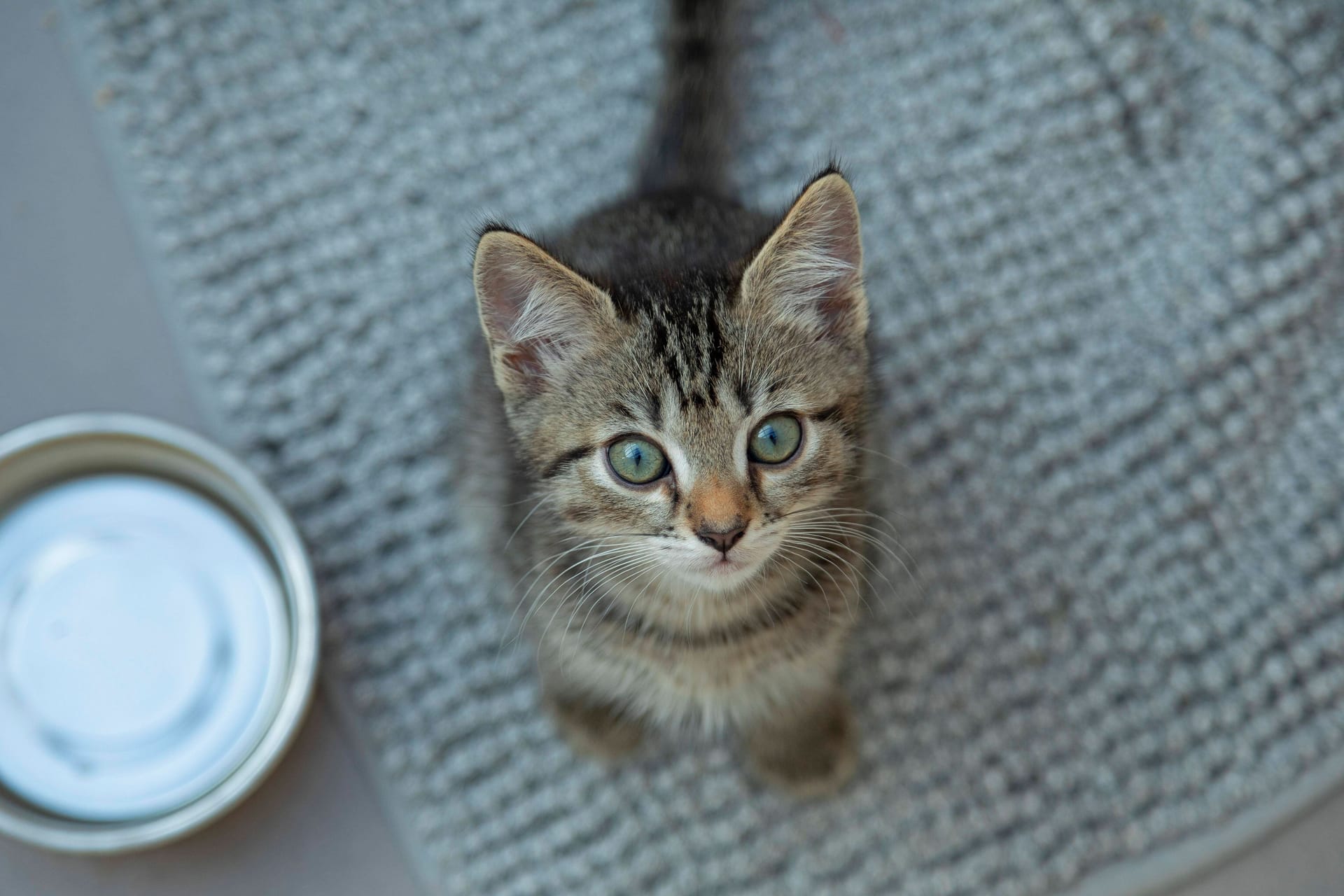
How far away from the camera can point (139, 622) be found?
1175 millimetres

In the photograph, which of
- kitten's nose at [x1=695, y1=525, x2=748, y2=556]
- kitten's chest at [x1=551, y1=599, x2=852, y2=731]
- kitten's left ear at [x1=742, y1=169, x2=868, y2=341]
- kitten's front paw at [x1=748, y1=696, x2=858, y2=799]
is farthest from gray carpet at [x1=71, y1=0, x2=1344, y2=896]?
kitten's nose at [x1=695, y1=525, x2=748, y2=556]

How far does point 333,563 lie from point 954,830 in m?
0.82

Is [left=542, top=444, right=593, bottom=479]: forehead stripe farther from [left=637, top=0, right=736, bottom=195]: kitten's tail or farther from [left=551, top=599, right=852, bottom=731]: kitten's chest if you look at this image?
[left=637, top=0, right=736, bottom=195]: kitten's tail

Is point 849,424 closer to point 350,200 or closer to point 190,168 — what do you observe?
point 350,200

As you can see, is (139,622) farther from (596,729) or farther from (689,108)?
(689,108)

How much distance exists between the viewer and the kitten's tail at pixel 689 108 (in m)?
1.23

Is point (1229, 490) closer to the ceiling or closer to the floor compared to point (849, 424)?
closer to the floor

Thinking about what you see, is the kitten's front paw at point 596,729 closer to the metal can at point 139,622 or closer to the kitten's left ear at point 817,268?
the metal can at point 139,622

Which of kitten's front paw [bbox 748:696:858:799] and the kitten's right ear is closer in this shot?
the kitten's right ear

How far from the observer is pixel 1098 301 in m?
1.33

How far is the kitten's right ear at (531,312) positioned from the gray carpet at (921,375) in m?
0.36

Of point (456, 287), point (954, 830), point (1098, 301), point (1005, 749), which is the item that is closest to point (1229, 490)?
point (1098, 301)

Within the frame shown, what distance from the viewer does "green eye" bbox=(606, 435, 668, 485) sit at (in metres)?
0.86

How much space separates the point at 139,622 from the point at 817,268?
0.87 m
